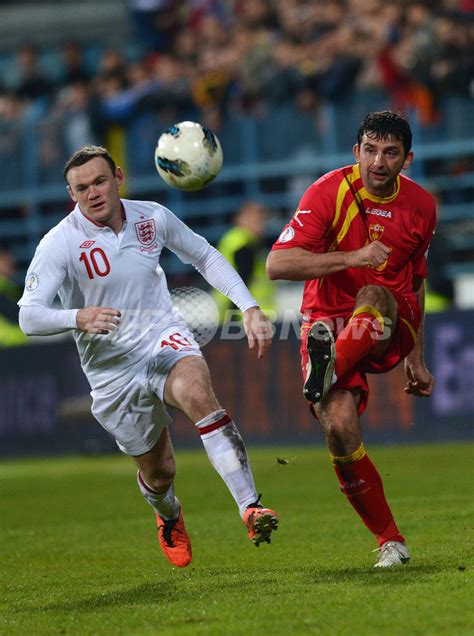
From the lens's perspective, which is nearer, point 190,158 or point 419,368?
point 419,368

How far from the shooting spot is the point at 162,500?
7992mm

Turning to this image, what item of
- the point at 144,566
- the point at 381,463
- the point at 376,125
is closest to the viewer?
the point at 376,125

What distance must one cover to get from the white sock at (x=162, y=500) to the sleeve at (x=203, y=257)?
134 cm

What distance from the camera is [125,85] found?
2019 cm

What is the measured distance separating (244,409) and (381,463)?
3.16 metres

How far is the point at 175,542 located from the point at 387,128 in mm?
2791

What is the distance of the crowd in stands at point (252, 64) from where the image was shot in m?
16.2

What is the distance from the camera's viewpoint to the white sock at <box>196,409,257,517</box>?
21.8ft

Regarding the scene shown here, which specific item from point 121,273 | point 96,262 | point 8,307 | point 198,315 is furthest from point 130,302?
point 8,307

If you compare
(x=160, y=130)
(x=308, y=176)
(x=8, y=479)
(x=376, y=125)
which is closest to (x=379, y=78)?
(x=308, y=176)

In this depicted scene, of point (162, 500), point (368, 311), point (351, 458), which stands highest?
point (368, 311)

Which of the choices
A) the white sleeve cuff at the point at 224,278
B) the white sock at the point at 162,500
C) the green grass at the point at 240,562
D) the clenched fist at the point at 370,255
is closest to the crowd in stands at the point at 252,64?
the green grass at the point at 240,562

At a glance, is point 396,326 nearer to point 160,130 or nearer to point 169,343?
point 169,343

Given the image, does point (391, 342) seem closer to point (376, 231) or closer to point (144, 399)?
point (376, 231)
